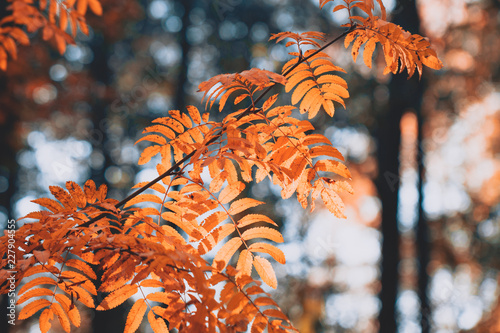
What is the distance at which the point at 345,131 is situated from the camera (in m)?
7.59

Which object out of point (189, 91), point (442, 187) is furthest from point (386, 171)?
point (189, 91)

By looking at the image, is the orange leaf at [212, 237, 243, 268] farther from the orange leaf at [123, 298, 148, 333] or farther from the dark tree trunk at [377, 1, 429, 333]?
the dark tree trunk at [377, 1, 429, 333]

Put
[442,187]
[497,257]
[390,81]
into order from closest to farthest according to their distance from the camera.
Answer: [390,81]
[497,257]
[442,187]

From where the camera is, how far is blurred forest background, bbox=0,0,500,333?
700cm

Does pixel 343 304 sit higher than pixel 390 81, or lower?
lower

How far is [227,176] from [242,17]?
8076 mm

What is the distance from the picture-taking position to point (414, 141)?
7.85 metres

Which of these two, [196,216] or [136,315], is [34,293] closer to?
[136,315]

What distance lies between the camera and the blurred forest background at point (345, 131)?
7.00m

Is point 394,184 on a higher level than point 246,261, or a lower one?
higher

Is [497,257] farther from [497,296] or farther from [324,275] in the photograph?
[324,275]

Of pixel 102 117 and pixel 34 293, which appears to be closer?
pixel 34 293

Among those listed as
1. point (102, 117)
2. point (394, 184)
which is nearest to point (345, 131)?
point (394, 184)

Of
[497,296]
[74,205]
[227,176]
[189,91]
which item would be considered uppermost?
[189,91]
